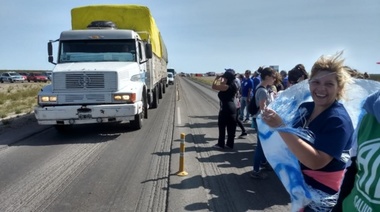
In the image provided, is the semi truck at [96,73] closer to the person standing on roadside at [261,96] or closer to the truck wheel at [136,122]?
the truck wheel at [136,122]

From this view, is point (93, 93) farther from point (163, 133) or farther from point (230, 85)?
point (230, 85)

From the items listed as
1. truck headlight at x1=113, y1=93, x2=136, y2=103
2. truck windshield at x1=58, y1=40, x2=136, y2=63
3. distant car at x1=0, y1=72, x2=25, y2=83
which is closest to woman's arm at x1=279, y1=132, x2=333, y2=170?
truck headlight at x1=113, y1=93, x2=136, y2=103

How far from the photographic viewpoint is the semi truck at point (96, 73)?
30.7 ft

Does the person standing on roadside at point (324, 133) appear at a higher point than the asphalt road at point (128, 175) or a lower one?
higher

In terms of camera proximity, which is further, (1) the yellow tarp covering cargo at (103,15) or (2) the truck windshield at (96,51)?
(1) the yellow tarp covering cargo at (103,15)

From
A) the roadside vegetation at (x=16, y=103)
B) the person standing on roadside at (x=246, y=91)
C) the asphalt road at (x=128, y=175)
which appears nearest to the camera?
the asphalt road at (x=128, y=175)

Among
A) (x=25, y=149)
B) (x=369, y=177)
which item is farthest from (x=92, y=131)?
(x=369, y=177)

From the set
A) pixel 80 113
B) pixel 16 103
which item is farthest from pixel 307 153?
pixel 16 103

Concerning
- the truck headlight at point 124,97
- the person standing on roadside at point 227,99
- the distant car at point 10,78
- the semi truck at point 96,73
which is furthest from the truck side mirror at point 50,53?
the distant car at point 10,78

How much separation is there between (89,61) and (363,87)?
Result: 9208mm

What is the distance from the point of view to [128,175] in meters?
6.09

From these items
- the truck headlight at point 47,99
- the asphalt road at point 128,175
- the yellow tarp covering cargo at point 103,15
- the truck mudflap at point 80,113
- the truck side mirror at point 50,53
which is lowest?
the asphalt road at point 128,175

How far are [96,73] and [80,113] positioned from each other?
3.88 feet

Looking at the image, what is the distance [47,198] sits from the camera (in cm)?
497
